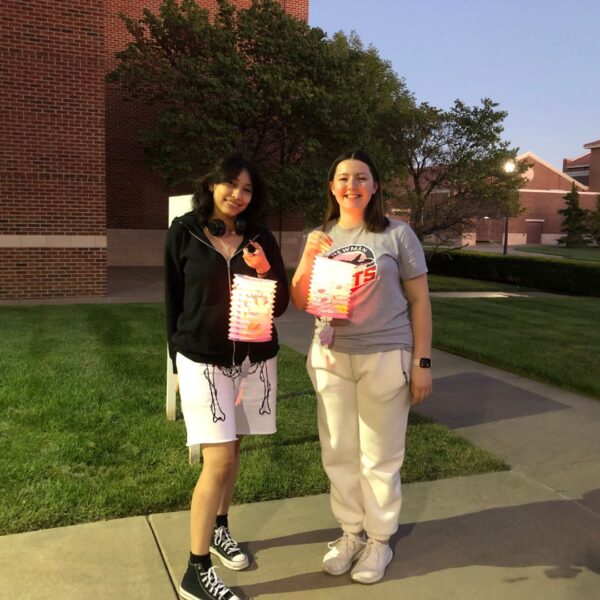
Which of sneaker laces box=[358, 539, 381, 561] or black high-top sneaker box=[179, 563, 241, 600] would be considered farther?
sneaker laces box=[358, 539, 381, 561]

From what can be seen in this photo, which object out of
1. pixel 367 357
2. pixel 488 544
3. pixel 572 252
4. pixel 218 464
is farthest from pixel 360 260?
pixel 572 252

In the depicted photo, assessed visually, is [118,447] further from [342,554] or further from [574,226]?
[574,226]

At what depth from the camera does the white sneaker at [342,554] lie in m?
2.77

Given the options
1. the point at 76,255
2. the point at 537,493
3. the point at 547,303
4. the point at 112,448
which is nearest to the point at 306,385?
the point at 112,448

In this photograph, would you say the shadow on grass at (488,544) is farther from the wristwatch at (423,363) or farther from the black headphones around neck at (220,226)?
the black headphones around neck at (220,226)

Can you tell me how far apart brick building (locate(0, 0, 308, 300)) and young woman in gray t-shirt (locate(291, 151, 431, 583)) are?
31.4 feet

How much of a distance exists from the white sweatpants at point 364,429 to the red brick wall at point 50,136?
9645mm

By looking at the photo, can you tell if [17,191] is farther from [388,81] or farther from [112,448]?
[388,81]

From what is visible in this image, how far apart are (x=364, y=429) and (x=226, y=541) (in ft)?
2.79

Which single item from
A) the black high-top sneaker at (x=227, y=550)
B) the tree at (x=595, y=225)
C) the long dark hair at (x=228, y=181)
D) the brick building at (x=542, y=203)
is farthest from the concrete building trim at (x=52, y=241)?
the brick building at (x=542, y=203)

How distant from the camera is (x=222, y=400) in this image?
8.21ft

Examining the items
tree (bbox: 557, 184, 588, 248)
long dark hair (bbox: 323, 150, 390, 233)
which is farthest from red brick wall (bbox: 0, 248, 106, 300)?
tree (bbox: 557, 184, 588, 248)

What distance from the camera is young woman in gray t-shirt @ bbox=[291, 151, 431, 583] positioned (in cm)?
262

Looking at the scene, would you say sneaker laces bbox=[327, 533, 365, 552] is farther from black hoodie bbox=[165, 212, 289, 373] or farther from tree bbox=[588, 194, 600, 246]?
tree bbox=[588, 194, 600, 246]
